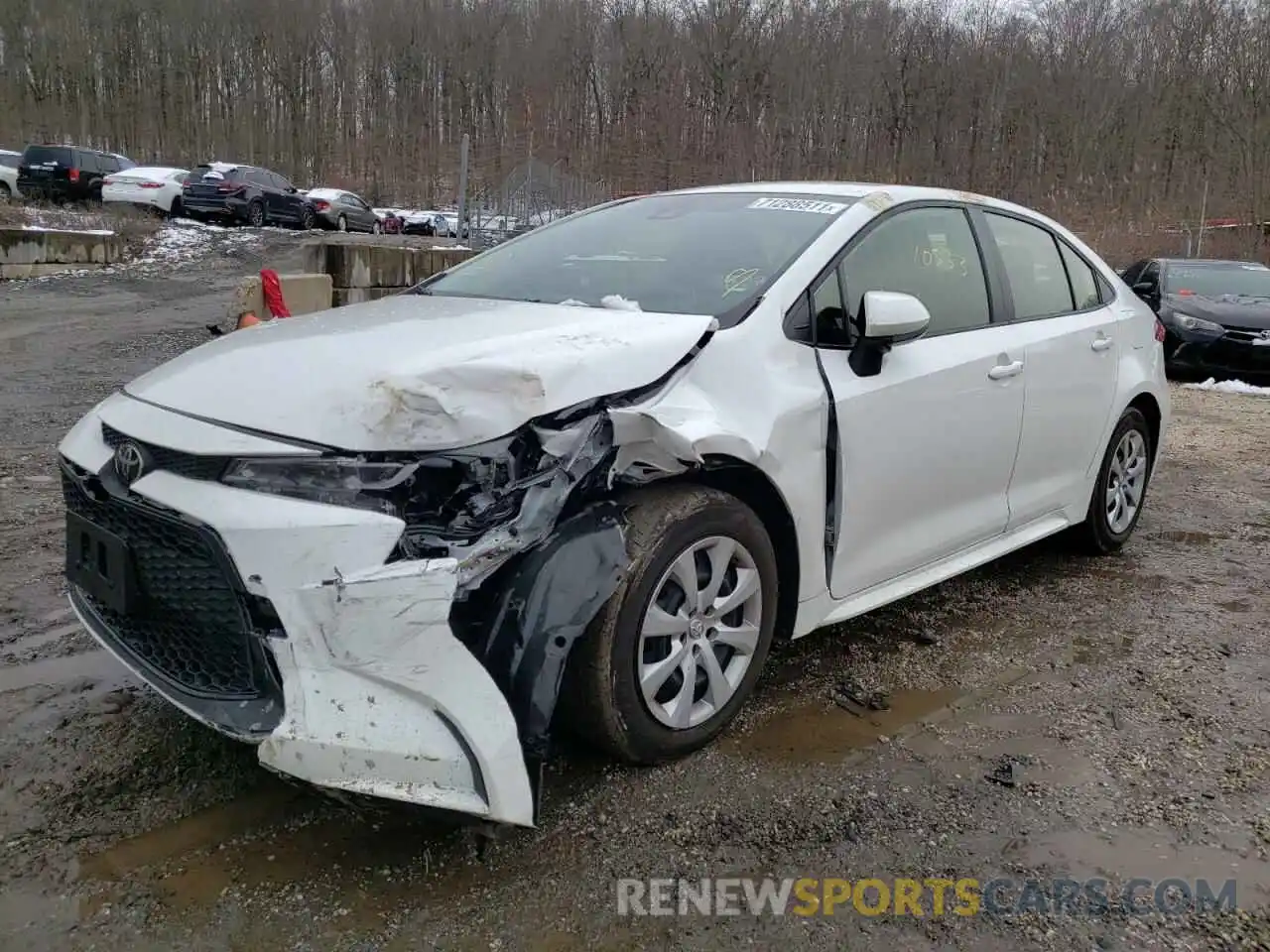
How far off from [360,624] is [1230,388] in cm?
1116

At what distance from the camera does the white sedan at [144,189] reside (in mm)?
23391

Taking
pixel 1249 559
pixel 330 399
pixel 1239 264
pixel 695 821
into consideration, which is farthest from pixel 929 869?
pixel 1239 264

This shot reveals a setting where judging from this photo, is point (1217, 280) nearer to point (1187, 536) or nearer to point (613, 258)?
point (1187, 536)

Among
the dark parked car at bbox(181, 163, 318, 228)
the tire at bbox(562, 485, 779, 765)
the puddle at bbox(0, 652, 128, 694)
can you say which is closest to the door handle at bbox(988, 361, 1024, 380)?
the tire at bbox(562, 485, 779, 765)

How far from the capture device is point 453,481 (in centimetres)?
227

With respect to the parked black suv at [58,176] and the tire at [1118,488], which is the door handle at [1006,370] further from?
the parked black suv at [58,176]

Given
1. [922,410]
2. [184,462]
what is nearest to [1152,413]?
[922,410]

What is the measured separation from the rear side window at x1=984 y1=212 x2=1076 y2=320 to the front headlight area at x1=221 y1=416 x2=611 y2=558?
2.36 m

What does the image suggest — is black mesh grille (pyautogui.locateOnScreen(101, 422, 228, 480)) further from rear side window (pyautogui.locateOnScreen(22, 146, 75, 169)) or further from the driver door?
rear side window (pyautogui.locateOnScreen(22, 146, 75, 169))

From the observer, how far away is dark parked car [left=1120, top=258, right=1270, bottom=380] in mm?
10602

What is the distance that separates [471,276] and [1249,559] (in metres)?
4.03

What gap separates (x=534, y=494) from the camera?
2.31 m

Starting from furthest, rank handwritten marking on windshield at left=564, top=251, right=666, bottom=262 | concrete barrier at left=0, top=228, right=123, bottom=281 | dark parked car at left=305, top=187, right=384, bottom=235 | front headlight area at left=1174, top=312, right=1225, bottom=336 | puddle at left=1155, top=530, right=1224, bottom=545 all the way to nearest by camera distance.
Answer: dark parked car at left=305, top=187, right=384, bottom=235 < concrete barrier at left=0, top=228, right=123, bottom=281 < front headlight area at left=1174, top=312, right=1225, bottom=336 < puddle at left=1155, top=530, right=1224, bottom=545 < handwritten marking on windshield at left=564, top=251, right=666, bottom=262

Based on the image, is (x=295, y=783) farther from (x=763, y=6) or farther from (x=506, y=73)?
(x=506, y=73)
